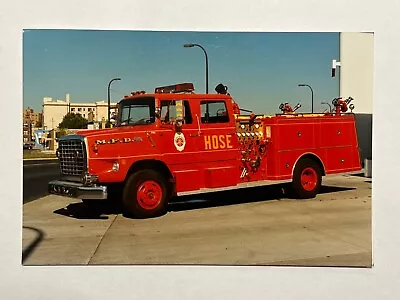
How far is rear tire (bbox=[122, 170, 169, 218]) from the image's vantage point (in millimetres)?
6465

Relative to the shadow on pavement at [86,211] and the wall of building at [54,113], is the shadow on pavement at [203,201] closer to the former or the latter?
the shadow on pavement at [86,211]

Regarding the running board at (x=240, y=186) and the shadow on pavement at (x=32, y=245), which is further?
the running board at (x=240, y=186)

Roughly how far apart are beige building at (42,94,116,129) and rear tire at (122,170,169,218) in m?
0.83

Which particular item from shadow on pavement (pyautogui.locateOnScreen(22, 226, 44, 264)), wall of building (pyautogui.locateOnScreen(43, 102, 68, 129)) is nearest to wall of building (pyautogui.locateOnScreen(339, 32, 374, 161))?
wall of building (pyautogui.locateOnScreen(43, 102, 68, 129))

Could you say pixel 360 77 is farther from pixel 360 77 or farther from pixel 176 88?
pixel 176 88

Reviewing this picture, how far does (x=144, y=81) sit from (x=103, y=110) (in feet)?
1.84

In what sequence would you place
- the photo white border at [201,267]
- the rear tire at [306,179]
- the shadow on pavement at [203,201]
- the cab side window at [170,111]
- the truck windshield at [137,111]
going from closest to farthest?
the photo white border at [201,267] < the shadow on pavement at [203,201] < the truck windshield at [137,111] < the cab side window at [170,111] < the rear tire at [306,179]

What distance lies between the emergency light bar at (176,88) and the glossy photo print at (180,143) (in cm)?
1

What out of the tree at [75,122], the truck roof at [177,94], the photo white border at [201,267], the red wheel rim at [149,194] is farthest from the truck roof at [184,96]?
the red wheel rim at [149,194]

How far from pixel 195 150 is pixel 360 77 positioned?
2.00 metres

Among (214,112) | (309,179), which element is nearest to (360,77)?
(309,179)

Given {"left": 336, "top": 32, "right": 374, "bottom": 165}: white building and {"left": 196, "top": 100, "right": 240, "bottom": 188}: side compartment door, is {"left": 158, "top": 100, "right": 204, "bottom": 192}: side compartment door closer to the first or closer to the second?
{"left": 196, "top": 100, "right": 240, "bottom": 188}: side compartment door

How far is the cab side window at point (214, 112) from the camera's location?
6.71 meters

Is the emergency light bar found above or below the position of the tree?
above
